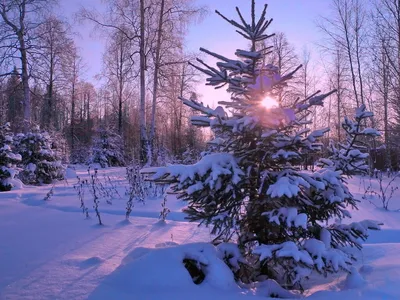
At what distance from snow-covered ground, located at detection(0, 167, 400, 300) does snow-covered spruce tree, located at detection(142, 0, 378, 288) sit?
29 cm

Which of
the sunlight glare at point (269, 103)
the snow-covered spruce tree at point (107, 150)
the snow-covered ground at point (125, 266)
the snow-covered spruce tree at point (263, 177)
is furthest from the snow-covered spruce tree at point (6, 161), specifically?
the snow-covered spruce tree at point (107, 150)

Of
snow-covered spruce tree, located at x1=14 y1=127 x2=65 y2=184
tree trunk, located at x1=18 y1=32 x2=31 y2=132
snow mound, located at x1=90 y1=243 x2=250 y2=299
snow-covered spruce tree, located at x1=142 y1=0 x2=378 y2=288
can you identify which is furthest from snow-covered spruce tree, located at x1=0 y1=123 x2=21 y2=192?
snow-covered spruce tree, located at x1=142 y1=0 x2=378 y2=288

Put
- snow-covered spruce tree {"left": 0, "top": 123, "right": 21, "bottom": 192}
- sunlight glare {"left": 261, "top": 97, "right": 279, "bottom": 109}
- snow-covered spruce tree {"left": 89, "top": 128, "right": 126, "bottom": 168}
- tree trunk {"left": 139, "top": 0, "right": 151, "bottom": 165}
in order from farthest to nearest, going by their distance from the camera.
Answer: snow-covered spruce tree {"left": 89, "top": 128, "right": 126, "bottom": 168}
tree trunk {"left": 139, "top": 0, "right": 151, "bottom": 165}
snow-covered spruce tree {"left": 0, "top": 123, "right": 21, "bottom": 192}
sunlight glare {"left": 261, "top": 97, "right": 279, "bottom": 109}

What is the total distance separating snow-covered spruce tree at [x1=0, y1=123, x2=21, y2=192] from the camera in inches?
388

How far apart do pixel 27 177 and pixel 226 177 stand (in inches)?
454

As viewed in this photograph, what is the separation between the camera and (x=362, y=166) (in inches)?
129

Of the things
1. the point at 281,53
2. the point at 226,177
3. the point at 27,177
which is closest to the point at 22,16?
the point at 27,177

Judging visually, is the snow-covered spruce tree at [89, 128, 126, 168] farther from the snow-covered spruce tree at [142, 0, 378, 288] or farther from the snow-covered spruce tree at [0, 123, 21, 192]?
the snow-covered spruce tree at [142, 0, 378, 288]

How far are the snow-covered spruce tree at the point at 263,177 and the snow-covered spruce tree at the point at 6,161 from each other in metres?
8.58

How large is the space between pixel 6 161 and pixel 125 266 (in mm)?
9105

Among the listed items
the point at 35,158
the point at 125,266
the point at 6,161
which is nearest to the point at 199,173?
the point at 125,266

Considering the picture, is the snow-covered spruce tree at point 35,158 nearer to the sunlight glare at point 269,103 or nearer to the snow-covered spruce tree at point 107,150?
the snow-covered spruce tree at point 107,150

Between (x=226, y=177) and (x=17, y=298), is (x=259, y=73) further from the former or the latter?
(x=17, y=298)

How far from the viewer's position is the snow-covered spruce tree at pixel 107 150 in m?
23.2
